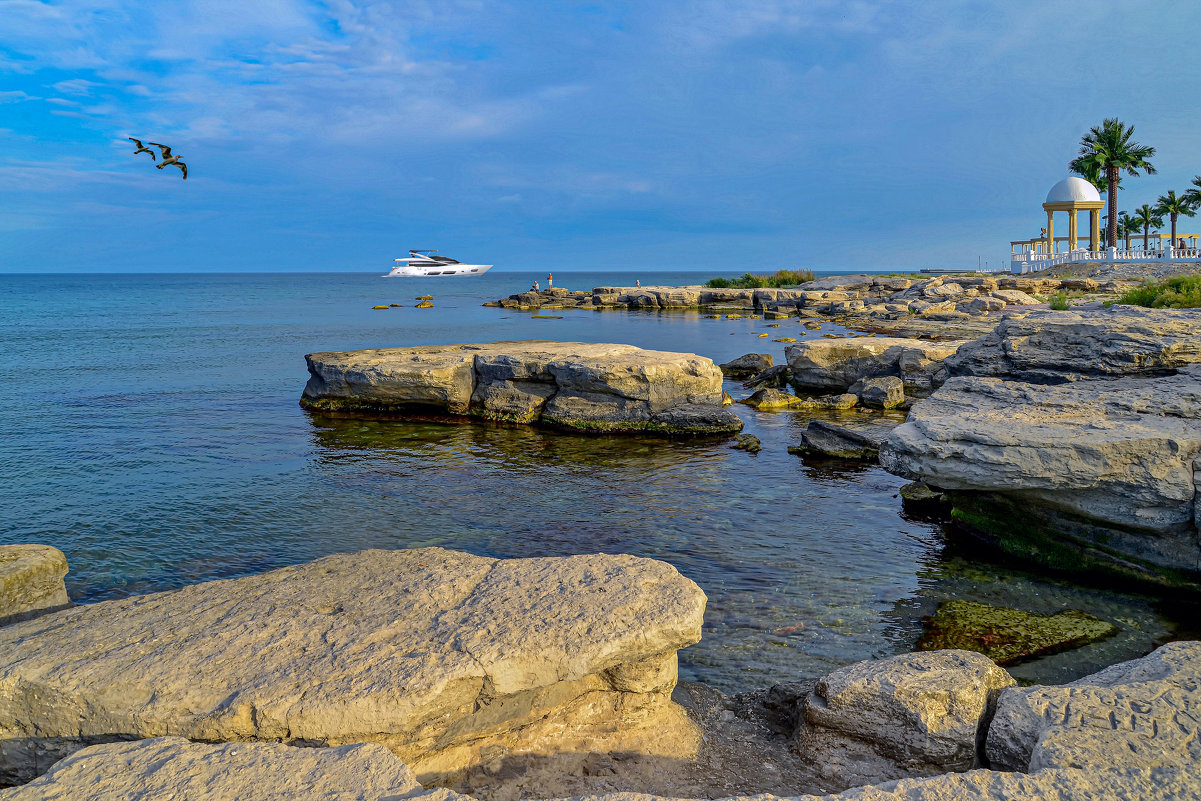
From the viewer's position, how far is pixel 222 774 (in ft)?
15.1

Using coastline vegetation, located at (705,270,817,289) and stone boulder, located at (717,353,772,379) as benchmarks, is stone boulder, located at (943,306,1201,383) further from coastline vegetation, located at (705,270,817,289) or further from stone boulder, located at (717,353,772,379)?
coastline vegetation, located at (705,270,817,289)

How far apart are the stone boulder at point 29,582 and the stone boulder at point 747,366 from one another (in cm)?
2388

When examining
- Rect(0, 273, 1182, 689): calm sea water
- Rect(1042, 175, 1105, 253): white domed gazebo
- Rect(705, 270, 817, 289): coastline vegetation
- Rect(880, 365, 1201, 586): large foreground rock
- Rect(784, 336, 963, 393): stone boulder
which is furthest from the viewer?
Rect(705, 270, 817, 289): coastline vegetation

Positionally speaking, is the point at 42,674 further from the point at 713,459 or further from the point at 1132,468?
the point at 713,459

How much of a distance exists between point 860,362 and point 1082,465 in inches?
642

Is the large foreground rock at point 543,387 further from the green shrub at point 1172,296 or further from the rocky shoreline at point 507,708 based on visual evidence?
the rocky shoreline at point 507,708

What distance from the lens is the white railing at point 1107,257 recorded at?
60875mm

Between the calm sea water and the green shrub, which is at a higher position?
the green shrub

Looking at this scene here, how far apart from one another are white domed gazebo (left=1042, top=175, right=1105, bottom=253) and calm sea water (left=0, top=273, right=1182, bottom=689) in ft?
192

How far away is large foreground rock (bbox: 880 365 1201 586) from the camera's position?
936 cm

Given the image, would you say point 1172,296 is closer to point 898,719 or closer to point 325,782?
point 898,719

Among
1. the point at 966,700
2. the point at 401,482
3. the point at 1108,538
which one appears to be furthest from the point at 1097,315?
the point at 401,482

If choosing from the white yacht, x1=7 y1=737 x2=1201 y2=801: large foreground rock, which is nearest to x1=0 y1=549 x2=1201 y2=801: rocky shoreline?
x1=7 y1=737 x2=1201 y2=801: large foreground rock

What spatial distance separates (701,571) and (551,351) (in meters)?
12.4
